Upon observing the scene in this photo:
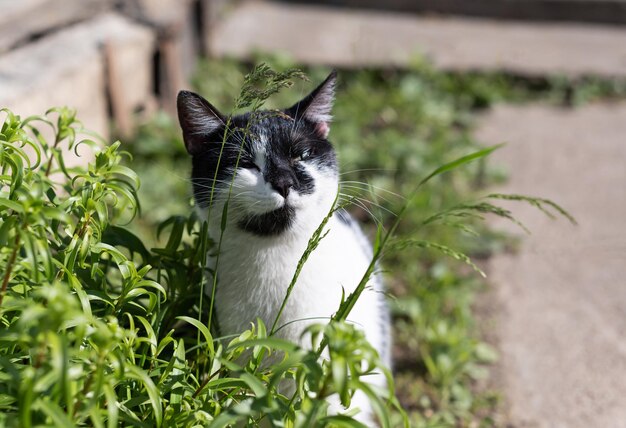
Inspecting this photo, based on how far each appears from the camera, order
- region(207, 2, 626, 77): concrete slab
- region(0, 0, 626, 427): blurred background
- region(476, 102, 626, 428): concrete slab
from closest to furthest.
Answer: region(476, 102, 626, 428): concrete slab < region(0, 0, 626, 427): blurred background < region(207, 2, 626, 77): concrete slab

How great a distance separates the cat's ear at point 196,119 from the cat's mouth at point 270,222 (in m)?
0.26

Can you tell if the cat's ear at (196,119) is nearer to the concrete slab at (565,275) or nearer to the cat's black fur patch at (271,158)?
the cat's black fur patch at (271,158)

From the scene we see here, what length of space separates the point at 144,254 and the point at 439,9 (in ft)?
15.2

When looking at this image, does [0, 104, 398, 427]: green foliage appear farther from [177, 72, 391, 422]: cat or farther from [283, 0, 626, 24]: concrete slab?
[283, 0, 626, 24]: concrete slab

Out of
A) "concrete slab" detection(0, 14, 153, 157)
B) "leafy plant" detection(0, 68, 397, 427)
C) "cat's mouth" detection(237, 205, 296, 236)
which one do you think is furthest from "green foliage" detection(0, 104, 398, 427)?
"concrete slab" detection(0, 14, 153, 157)

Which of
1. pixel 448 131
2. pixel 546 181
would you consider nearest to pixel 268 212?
pixel 546 181

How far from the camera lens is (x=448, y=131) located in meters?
4.47

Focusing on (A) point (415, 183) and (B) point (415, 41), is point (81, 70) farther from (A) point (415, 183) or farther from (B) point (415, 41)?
(B) point (415, 41)

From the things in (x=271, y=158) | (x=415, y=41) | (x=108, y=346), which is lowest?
(x=415, y=41)

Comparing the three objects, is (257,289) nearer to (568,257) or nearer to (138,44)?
(568,257)

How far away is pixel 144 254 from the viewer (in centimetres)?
203

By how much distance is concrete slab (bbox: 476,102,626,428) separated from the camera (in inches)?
106

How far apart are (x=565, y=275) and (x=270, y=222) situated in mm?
1901

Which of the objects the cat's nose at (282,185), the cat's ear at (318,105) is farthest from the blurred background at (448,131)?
the cat's nose at (282,185)
